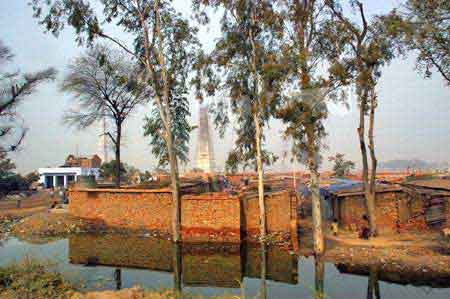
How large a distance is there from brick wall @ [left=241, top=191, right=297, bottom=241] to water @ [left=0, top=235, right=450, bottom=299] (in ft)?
4.84

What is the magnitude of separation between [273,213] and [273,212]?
0.05 meters

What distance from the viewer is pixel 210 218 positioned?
18.0m

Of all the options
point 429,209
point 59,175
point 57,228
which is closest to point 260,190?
point 429,209

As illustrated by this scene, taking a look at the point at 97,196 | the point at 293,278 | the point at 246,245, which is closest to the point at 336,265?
the point at 293,278

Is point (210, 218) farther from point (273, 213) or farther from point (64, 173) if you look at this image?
point (64, 173)

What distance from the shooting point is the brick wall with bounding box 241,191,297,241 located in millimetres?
17347

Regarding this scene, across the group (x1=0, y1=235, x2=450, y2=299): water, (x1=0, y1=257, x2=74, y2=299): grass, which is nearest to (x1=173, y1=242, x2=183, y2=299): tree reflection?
(x1=0, y1=235, x2=450, y2=299): water

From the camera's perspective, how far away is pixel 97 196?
2142 cm

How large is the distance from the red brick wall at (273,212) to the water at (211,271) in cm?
149

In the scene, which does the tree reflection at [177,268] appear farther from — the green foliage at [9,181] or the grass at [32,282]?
the green foliage at [9,181]

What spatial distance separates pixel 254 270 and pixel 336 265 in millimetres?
3047

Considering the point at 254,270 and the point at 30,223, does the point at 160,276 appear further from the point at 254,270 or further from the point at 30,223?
the point at 30,223

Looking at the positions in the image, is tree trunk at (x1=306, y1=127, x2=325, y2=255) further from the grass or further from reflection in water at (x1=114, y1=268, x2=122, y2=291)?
the grass

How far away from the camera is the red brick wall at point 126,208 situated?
19.7m
